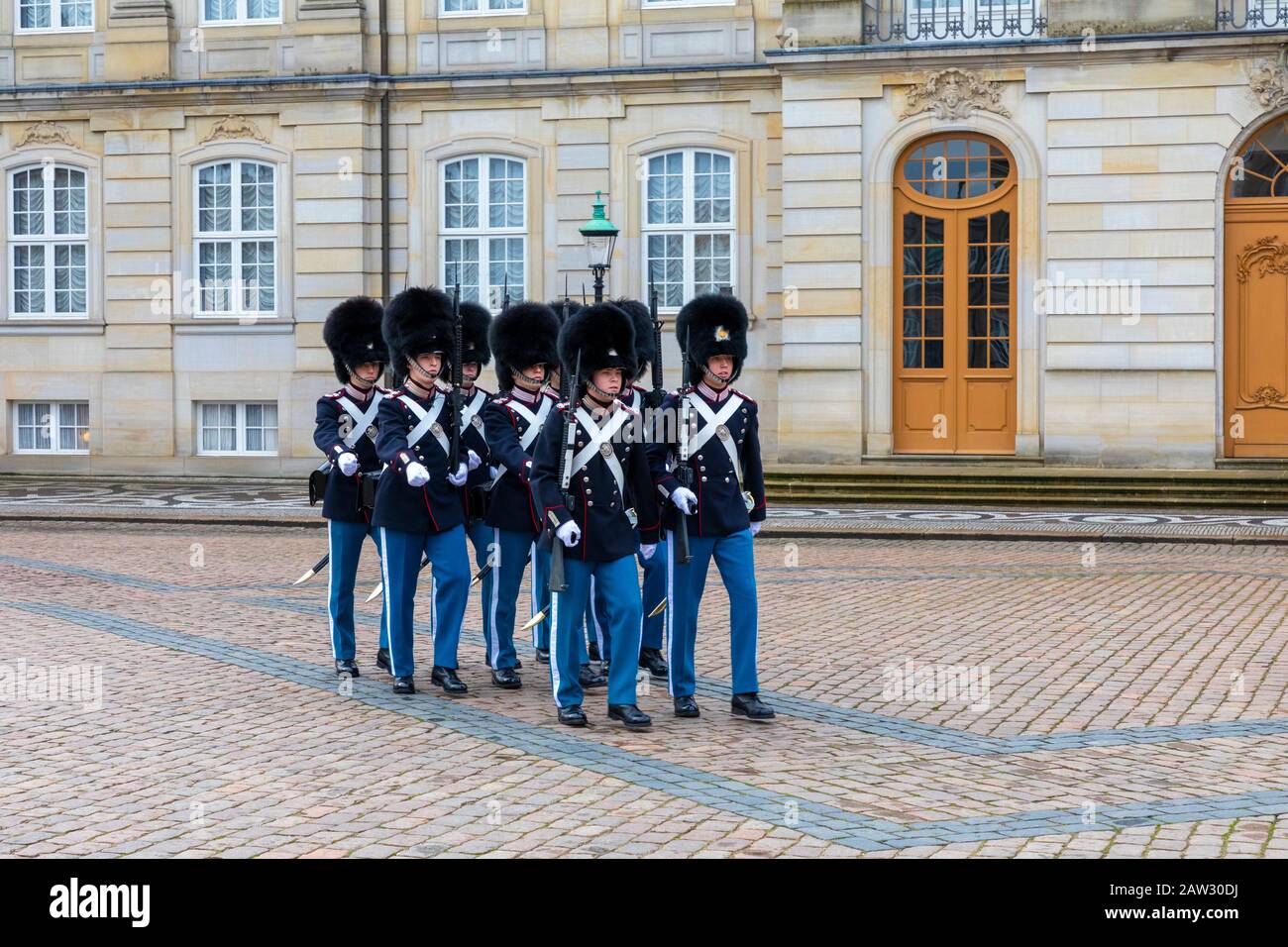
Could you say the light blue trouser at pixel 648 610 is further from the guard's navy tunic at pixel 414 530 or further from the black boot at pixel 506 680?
the guard's navy tunic at pixel 414 530

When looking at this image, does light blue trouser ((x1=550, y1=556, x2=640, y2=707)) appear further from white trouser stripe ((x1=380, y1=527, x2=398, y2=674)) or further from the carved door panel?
the carved door panel

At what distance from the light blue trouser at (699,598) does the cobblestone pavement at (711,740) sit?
0.81 ft

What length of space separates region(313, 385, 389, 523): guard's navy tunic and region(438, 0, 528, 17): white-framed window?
16351mm

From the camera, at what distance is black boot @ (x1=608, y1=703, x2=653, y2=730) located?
868 cm

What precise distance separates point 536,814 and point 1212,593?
8321 millimetres

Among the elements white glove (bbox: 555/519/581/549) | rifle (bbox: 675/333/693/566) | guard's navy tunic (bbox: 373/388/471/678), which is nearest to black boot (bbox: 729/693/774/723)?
rifle (bbox: 675/333/693/566)

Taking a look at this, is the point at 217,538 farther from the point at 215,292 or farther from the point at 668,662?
the point at 668,662

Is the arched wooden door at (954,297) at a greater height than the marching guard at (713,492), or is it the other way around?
the arched wooden door at (954,297)

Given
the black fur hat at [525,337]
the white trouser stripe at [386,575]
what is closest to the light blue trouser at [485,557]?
the white trouser stripe at [386,575]

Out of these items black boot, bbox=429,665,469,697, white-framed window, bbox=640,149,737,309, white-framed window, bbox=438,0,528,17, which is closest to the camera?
black boot, bbox=429,665,469,697

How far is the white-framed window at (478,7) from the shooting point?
25875 millimetres

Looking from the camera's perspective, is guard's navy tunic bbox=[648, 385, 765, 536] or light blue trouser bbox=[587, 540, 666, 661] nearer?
guard's navy tunic bbox=[648, 385, 765, 536]

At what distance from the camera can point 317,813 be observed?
691cm
